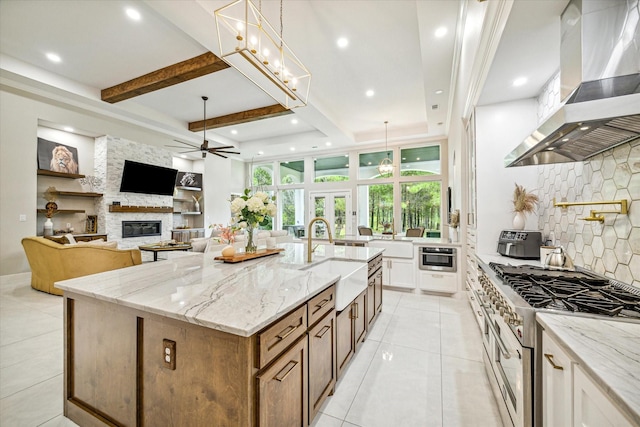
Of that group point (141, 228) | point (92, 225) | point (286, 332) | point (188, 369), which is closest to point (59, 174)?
point (92, 225)

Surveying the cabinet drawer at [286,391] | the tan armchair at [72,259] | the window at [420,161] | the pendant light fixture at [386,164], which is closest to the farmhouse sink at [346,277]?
the cabinet drawer at [286,391]

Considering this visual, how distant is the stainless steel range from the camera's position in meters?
1.09

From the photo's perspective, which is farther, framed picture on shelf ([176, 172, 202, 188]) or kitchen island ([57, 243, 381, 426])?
framed picture on shelf ([176, 172, 202, 188])

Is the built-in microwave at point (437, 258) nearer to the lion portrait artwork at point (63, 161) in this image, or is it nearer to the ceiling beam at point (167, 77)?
the ceiling beam at point (167, 77)

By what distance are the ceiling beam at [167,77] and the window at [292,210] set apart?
524cm

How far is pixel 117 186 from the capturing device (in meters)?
5.93

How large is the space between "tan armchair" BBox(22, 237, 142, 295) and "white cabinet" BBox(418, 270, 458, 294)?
4248mm

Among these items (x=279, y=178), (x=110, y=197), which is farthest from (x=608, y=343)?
(x=279, y=178)

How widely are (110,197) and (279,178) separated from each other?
4874 mm

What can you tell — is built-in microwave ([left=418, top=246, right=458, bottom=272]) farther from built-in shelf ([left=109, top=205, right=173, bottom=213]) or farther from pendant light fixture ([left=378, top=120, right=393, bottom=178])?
built-in shelf ([left=109, top=205, right=173, bottom=213])

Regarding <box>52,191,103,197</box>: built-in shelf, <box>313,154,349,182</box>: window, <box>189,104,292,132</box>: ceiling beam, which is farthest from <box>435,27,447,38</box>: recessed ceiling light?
<box>52,191,103,197</box>: built-in shelf

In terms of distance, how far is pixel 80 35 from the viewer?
354 centimetres

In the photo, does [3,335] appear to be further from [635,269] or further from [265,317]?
[635,269]

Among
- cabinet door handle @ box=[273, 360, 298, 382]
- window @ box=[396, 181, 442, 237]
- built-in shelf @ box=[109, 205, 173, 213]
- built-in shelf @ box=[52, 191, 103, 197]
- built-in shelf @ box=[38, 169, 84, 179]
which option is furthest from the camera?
window @ box=[396, 181, 442, 237]
